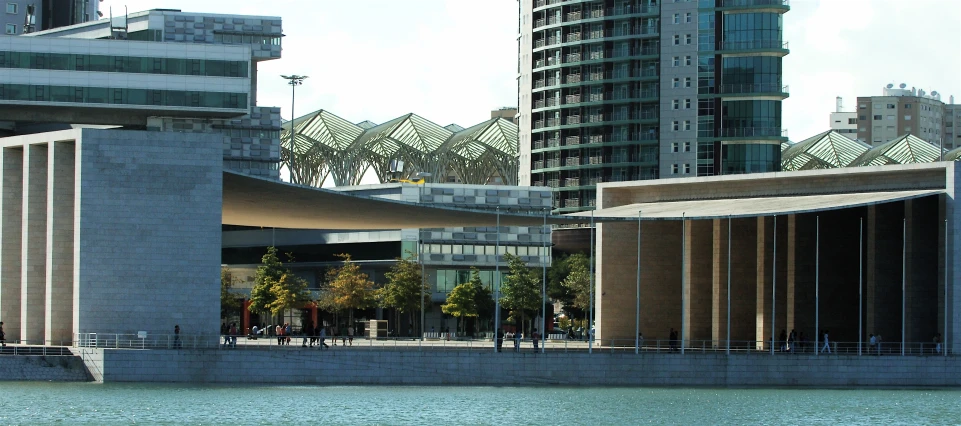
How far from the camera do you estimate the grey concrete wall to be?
51906 millimetres

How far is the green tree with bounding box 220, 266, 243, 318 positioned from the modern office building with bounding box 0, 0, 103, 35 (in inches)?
1620

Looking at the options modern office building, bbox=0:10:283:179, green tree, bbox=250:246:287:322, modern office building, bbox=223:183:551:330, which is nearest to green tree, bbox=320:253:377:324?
green tree, bbox=250:246:287:322

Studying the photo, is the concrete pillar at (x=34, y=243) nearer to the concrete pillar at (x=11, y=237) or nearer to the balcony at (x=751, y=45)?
the concrete pillar at (x=11, y=237)

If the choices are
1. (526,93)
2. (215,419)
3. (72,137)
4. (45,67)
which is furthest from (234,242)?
(215,419)

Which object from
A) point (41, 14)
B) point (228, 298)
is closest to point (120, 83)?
point (228, 298)

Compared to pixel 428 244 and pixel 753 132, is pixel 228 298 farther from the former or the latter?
pixel 753 132

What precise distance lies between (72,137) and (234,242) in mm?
52501

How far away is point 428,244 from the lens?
3812 inches

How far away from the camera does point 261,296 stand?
294 ft

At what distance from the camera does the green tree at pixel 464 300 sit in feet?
295

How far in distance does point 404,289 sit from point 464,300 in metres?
3.39

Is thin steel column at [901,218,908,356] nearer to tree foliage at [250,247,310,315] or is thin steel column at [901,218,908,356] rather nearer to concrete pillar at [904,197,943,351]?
concrete pillar at [904,197,943,351]

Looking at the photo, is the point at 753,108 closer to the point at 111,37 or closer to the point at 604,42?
the point at 604,42

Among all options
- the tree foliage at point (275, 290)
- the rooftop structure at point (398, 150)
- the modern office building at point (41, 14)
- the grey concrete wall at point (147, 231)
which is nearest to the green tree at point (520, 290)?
the tree foliage at point (275, 290)
